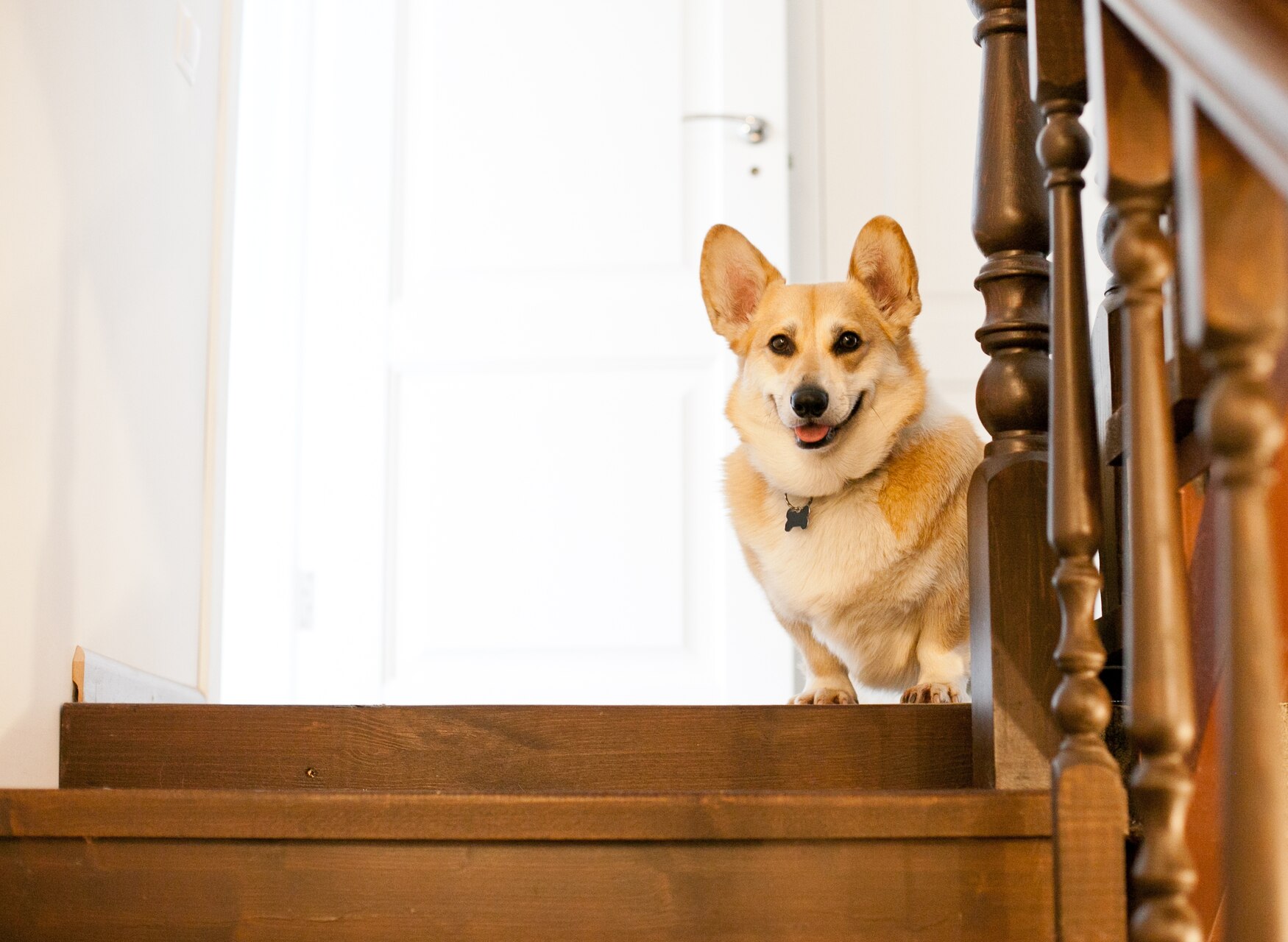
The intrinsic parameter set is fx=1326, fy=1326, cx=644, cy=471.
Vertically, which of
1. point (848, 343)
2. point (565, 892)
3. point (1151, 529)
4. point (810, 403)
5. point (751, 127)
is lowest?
point (565, 892)

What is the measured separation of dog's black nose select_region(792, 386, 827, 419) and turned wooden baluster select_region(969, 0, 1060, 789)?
31.6 inches

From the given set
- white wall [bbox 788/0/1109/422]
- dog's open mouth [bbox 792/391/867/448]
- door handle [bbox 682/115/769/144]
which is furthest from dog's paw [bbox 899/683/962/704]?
door handle [bbox 682/115/769/144]

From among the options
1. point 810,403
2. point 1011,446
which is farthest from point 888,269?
point 1011,446

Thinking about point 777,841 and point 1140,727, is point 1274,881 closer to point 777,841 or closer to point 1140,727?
point 1140,727

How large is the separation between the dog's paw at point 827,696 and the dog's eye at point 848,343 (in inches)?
21.1

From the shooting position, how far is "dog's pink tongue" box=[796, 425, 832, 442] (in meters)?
1.99

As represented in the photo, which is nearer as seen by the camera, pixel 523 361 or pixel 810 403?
pixel 810 403

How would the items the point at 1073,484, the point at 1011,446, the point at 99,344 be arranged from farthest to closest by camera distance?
the point at 99,344 → the point at 1011,446 → the point at 1073,484

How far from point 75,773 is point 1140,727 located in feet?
3.64

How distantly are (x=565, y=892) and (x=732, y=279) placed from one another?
4.59 feet

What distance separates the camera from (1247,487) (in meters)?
0.61

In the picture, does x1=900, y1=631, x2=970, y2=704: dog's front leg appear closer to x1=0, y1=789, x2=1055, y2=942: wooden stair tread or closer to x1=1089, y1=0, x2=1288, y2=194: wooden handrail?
x1=0, y1=789, x2=1055, y2=942: wooden stair tread

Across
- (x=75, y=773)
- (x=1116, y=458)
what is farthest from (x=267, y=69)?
(x=1116, y=458)

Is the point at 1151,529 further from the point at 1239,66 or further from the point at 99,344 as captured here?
the point at 99,344
